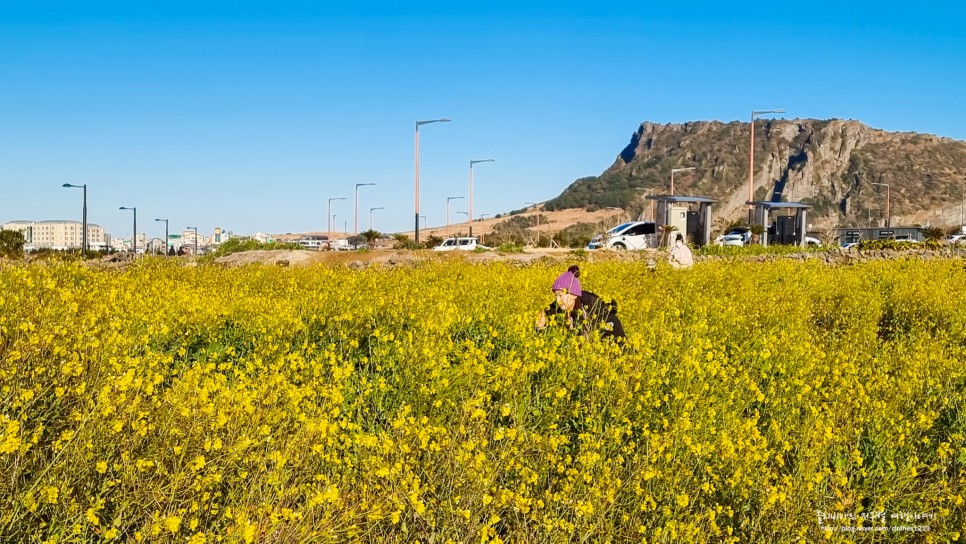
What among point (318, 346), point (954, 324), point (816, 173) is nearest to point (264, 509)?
point (318, 346)

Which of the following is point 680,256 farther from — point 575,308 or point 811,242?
point 811,242

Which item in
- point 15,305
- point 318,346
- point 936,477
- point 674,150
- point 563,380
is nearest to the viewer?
point 936,477

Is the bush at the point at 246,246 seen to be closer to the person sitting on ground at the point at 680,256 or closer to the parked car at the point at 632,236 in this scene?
the parked car at the point at 632,236

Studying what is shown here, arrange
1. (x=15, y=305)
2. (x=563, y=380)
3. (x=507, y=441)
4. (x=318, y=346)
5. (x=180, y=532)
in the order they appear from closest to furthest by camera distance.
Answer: (x=180, y=532) → (x=507, y=441) → (x=563, y=380) → (x=15, y=305) → (x=318, y=346)

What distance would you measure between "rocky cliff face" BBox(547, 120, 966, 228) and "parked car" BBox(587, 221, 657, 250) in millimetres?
78306

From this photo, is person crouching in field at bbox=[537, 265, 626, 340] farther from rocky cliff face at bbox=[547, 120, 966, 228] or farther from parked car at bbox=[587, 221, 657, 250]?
rocky cliff face at bbox=[547, 120, 966, 228]

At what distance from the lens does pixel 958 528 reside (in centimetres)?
460

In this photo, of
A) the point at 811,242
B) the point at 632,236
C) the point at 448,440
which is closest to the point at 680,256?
the point at 448,440

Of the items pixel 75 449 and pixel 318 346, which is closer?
pixel 75 449

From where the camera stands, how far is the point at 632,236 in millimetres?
36344

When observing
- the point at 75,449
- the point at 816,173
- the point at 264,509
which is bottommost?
the point at 264,509

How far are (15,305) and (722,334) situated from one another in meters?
6.40

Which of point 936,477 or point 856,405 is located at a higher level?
point 856,405

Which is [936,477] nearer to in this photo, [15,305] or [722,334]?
[722,334]
